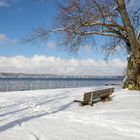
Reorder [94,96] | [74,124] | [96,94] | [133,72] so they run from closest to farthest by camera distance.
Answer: [74,124] < [94,96] < [96,94] < [133,72]

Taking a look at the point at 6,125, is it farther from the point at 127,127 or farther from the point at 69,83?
the point at 69,83

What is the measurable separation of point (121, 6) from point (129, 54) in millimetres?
3739

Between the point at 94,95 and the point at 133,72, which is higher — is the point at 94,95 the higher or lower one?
the lower one

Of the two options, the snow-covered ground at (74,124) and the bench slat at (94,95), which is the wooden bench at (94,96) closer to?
the bench slat at (94,95)

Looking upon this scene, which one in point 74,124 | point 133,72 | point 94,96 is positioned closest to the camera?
point 74,124

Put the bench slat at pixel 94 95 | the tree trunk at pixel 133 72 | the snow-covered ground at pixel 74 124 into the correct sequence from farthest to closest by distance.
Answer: the tree trunk at pixel 133 72 → the bench slat at pixel 94 95 → the snow-covered ground at pixel 74 124

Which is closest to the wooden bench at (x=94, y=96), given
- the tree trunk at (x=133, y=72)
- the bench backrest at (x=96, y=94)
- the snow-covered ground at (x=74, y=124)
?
the bench backrest at (x=96, y=94)

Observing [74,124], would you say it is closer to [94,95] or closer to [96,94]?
[94,95]

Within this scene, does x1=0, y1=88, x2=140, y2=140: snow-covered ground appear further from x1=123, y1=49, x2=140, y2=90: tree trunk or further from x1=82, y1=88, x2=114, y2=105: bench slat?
x1=123, y1=49, x2=140, y2=90: tree trunk

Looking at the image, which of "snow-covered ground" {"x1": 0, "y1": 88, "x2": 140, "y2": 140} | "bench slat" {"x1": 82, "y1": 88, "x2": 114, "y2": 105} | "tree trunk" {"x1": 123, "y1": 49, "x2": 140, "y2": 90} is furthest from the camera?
"tree trunk" {"x1": 123, "y1": 49, "x2": 140, "y2": 90}

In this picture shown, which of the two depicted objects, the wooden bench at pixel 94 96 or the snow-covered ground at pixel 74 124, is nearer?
the snow-covered ground at pixel 74 124

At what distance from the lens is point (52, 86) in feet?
108

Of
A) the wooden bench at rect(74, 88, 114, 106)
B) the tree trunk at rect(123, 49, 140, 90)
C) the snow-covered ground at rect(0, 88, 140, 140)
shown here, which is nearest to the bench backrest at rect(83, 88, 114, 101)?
the wooden bench at rect(74, 88, 114, 106)

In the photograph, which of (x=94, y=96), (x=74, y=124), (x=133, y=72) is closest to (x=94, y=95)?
(x=94, y=96)
